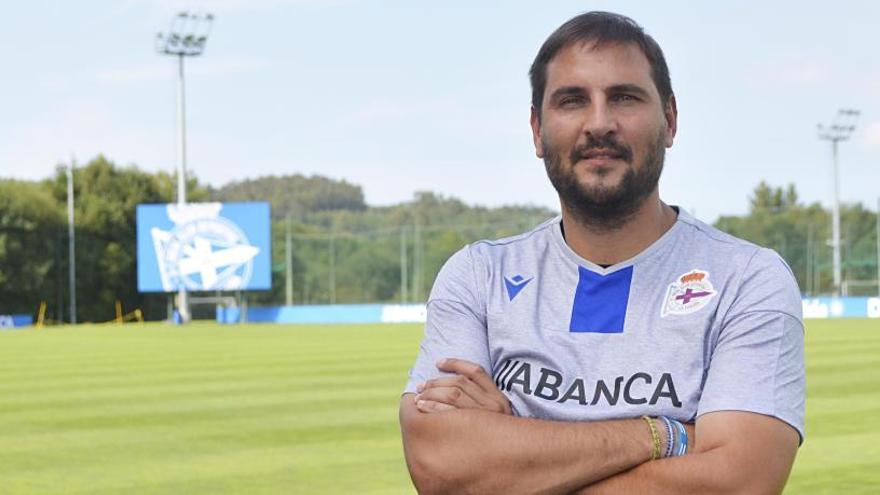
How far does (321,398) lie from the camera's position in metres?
13.7

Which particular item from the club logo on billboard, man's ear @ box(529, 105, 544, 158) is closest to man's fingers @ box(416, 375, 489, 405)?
man's ear @ box(529, 105, 544, 158)

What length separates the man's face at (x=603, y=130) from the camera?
329 cm

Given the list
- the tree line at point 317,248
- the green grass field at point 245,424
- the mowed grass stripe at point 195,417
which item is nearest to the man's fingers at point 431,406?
the green grass field at point 245,424

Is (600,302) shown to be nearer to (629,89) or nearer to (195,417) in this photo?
(629,89)

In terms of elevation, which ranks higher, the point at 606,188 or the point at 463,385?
the point at 606,188

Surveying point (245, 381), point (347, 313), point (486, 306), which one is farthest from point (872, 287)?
point (486, 306)

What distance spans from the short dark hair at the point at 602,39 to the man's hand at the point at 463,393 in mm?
680

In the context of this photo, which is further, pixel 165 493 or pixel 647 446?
pixel 165 493

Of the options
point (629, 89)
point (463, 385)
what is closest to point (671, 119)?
point (629, 89)

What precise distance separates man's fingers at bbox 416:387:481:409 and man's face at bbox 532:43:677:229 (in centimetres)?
52

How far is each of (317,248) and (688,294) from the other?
5031 centimetres

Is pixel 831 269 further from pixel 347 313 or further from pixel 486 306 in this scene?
pixel 486 306

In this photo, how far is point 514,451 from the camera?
10.6ft

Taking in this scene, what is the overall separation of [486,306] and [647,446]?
57 centimetres
